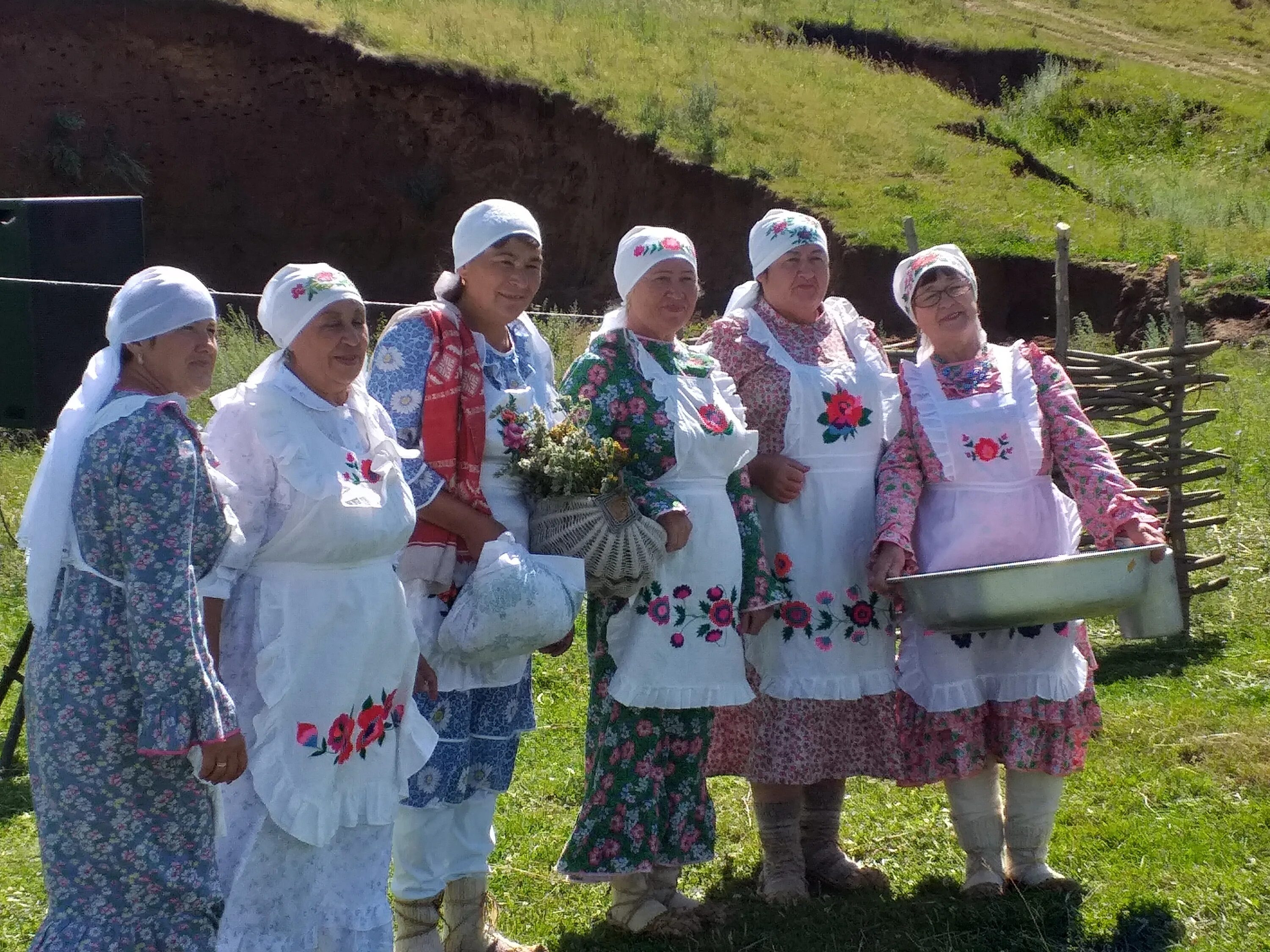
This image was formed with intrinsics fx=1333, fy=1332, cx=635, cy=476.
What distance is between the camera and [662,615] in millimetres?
3832

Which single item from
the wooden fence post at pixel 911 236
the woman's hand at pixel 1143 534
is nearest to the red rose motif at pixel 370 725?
the woman's hand at pixel 1143 534

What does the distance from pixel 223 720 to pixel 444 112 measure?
761 inches

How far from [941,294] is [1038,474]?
63 cm

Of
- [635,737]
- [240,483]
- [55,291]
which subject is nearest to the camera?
[240,483]

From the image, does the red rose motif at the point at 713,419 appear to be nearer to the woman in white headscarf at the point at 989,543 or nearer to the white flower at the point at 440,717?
the woman in white headscarf at the point at 989,543

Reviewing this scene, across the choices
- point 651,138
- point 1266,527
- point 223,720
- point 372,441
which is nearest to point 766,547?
point 372,441

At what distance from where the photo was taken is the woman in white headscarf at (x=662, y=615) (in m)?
3.82

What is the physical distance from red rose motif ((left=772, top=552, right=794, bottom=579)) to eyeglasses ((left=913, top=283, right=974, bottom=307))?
0.90 metres

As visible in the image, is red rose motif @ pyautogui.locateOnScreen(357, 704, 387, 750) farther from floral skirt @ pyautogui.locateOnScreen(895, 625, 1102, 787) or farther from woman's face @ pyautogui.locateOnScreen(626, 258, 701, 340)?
floral skirt @ pyautogui.locateOnScreen(895, 625, 1102, 787)

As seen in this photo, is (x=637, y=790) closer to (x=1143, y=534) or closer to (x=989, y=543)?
(x=989, y=543)

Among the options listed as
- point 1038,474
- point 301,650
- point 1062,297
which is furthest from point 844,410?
point 1062,297

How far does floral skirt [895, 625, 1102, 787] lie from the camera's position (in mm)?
4027

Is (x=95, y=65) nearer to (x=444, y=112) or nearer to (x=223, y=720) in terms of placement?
(x=444, y=112)

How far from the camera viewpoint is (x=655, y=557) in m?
3.68
